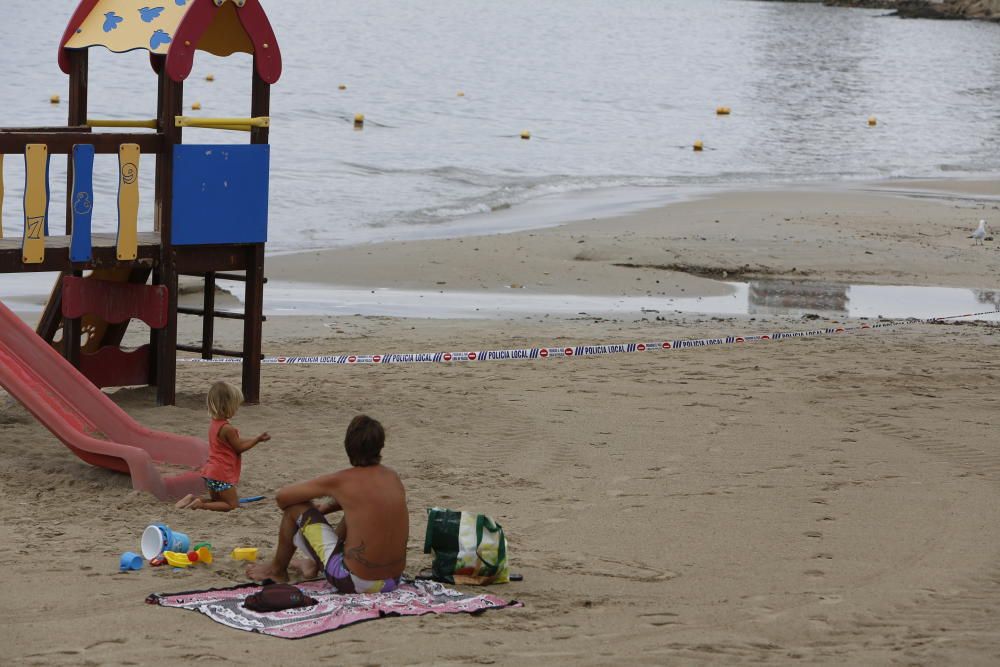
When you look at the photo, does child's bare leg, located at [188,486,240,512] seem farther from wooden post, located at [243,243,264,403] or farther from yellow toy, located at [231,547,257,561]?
wooden post, located at [243,243,264,403]

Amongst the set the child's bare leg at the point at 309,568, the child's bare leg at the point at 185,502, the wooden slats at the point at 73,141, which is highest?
the wooden slats at the point at 73,141

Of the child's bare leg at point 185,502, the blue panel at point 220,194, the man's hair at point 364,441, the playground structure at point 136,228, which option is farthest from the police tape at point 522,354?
the man's hair at point 364,441

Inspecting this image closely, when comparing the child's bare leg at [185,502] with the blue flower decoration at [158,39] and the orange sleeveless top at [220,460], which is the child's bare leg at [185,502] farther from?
the blue flower decoration at [158,39]

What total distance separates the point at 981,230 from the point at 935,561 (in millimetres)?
13957

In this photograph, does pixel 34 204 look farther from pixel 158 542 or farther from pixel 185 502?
pixel 158 542

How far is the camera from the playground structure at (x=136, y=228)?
7.97m

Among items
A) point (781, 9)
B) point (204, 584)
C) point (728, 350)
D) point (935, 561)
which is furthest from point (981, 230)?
point (781, 9)

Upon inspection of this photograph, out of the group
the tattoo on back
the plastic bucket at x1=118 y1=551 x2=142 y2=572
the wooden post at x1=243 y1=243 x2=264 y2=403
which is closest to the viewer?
the tattoo on back

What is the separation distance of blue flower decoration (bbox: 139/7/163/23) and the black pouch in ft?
16.9

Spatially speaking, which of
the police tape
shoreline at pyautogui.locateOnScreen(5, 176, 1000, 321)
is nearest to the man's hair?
the police tape

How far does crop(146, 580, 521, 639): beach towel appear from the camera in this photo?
5.21 meters

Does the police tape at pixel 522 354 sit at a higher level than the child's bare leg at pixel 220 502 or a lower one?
higher

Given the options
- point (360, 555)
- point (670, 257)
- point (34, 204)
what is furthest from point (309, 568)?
point (670, 257)

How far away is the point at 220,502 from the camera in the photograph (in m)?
7.03
